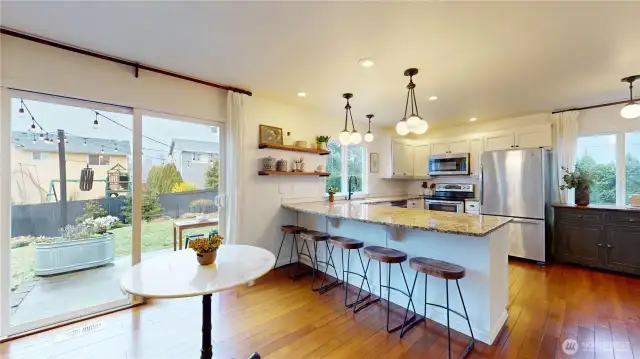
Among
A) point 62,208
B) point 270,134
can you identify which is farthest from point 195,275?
point 270,134

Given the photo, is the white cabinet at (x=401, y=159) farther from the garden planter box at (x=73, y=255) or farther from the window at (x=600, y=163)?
the garden planter box at (x=73, y=255)

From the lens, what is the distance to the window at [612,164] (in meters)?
3.85

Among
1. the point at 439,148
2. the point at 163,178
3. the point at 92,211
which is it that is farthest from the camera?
the point at 439,148

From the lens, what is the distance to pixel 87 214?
2.61 m

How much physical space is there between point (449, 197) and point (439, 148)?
3.38 ft

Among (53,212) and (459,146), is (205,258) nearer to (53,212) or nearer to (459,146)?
(53,212)

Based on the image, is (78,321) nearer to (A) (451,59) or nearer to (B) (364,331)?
(B) (364,331)

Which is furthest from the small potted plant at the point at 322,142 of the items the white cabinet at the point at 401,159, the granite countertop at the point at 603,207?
the granite countertop at the point at 603,207

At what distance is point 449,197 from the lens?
5.35 meters

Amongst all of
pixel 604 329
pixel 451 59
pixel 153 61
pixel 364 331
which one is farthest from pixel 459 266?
pixel 153 61

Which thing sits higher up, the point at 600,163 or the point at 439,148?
the point at 439,148

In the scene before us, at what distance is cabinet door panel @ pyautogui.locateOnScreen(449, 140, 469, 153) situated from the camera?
16.7 ft

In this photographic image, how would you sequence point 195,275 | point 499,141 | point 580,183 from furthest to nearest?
point 499,141 → point 580,183 → point 195,275

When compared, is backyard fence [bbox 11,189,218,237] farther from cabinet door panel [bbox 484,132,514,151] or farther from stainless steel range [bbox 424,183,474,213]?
cabinet door panel [bbox 484,132,514,151]
